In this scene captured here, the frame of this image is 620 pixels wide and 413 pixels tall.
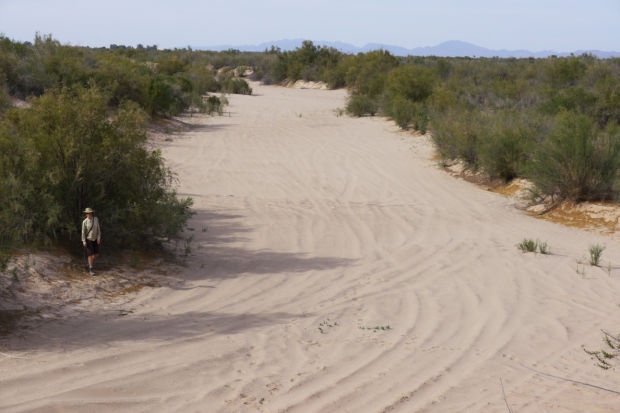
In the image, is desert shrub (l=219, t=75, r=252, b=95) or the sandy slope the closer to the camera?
the sandy slope

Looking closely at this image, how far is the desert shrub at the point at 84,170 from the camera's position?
22.6 feet

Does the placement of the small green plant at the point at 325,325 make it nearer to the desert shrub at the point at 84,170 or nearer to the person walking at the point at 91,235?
the person walking at the point at 91,235

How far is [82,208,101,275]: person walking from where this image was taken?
6.84m

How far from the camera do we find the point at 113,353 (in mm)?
5027

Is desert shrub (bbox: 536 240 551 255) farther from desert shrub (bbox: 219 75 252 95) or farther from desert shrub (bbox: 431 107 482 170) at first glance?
desert shrub (bbox: 219 75 252 95)

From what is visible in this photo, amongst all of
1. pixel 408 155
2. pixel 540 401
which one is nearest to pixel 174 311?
pixel 540 401

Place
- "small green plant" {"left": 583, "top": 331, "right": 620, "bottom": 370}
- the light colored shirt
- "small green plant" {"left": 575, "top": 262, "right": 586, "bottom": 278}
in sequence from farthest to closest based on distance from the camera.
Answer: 1. "small green plant" {"left": 575, "top": 262, "right": 586, "bottom": 278}
2. the light colored shirt
3. "small green plant" {"left": 583, "top": 331, "right": 620, "bottom": 370}

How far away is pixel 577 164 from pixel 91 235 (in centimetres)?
893

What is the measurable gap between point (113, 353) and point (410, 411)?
2373mm

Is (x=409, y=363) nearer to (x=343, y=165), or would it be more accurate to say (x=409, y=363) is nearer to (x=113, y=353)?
(x=113, y=353)

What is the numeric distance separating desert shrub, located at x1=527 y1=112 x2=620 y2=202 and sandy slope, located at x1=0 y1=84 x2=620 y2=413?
1.02 meters

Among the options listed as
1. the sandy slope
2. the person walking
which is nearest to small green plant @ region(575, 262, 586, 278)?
the sandy slope

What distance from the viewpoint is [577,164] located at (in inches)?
464

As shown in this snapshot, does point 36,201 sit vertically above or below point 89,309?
above
